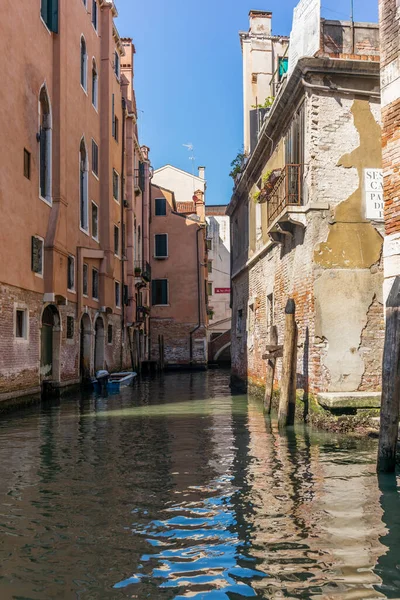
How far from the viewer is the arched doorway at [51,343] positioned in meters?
15.3

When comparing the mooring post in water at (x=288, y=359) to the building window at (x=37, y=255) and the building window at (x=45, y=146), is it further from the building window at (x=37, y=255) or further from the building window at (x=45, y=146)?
the building window at (x=45, y=146)

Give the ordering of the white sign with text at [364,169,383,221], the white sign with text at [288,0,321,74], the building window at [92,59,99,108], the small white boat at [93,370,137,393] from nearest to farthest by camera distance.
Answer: the white sign with text at [364,169,383,221] < the white sign with text at [288,0,321,74] < the small white boat at [93,370,137,393] < the building window at [92,59,99,108]

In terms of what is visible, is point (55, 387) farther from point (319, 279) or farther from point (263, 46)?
point (263, 46)

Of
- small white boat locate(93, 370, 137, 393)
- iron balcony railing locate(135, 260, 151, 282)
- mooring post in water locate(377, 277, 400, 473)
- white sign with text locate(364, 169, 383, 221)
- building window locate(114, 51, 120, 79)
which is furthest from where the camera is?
iron balcony railing locate(135, 260, 151, 282)

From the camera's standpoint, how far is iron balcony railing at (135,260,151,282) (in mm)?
27250

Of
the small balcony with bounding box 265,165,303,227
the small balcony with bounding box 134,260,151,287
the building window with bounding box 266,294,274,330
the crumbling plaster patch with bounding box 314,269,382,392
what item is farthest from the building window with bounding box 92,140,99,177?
the crumbling plaster patch with bounding box 314,269,382,392

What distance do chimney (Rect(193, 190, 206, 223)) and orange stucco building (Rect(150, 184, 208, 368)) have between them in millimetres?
1752

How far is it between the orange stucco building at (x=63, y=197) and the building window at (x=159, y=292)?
8.97 meters

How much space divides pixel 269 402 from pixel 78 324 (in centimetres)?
809

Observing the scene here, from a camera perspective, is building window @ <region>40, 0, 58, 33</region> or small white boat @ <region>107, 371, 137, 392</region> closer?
building window @ <region>40, 0, 58, 33</region>

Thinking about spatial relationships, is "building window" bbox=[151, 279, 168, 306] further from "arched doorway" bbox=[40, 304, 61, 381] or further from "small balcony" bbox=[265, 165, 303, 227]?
"small balcony" bbox=[265, 165, 303, 227]

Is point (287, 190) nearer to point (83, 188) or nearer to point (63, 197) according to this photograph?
point (63, 197)


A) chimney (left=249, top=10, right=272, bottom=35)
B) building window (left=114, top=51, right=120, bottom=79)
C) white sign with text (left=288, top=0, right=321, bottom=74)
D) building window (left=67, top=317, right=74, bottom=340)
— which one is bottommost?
building window (left=67, top=317, right=74, bottom=340)

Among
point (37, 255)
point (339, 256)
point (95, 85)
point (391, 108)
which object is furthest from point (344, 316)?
point (95, 85)
